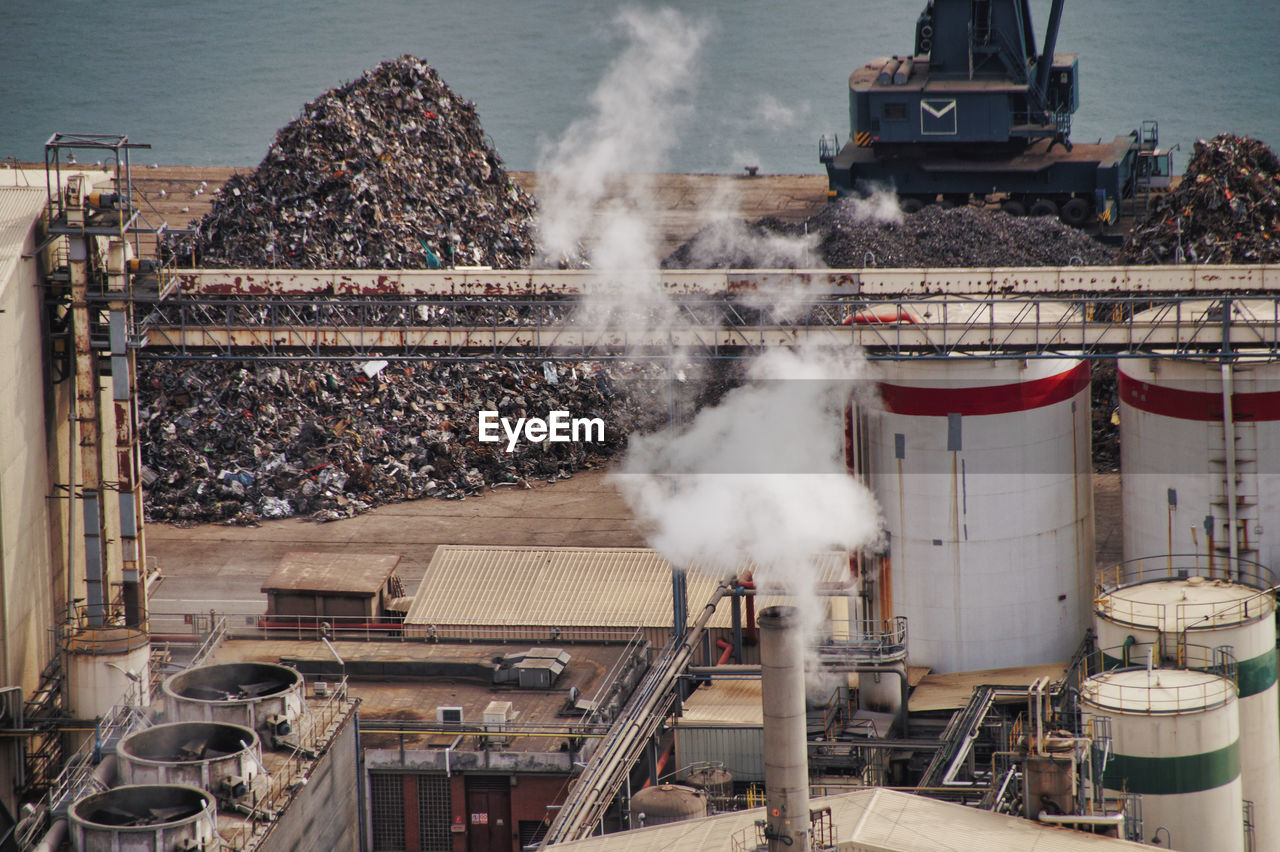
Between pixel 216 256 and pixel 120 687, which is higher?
pixel 216 256

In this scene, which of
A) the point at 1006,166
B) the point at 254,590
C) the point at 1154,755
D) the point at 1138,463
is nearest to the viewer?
the point at 1154,755

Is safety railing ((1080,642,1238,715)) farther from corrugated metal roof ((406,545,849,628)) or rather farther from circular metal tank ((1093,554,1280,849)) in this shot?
corrugated metal roof ((406,545,849,628))

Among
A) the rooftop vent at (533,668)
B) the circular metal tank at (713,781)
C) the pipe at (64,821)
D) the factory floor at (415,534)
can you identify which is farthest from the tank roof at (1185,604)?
the pipe at (64,821)

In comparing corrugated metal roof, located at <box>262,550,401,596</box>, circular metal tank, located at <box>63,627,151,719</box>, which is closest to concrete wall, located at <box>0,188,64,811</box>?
circular metal tank, located at <box>63,627,151,719</box>

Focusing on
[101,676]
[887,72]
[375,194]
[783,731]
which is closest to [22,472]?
[101,676]

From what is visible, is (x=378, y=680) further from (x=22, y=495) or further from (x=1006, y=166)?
(x=1006, y=166)

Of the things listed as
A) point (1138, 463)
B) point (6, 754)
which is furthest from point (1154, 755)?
point (6, 754)
